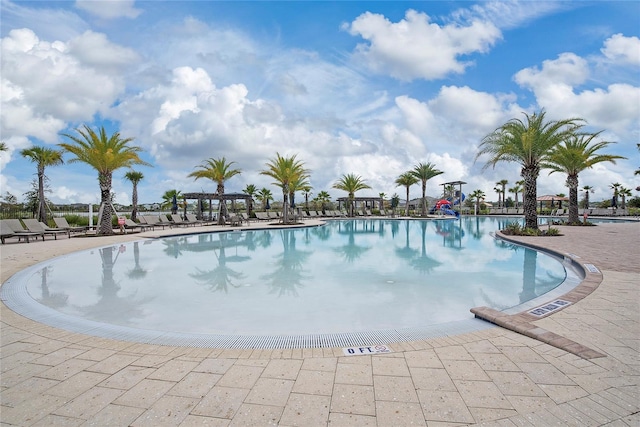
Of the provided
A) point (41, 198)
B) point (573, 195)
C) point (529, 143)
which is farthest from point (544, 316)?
point (41, 198)

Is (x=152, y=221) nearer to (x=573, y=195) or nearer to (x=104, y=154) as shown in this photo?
(x=104, y=154)

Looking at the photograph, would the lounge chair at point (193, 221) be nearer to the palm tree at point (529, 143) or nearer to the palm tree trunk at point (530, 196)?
the palm tree at point (529, 143)

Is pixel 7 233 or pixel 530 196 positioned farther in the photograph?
pixel 530 196

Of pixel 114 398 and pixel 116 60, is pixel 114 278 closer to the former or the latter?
pixel 114 398

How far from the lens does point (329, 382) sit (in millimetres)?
Result: 2475

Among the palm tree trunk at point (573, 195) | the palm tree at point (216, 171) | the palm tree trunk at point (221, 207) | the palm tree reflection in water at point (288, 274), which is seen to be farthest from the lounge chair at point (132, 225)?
the palm tree trunk at point (573, 195)

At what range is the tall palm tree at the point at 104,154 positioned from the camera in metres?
14.3

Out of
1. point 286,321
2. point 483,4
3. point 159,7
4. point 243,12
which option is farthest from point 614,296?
point 159,7

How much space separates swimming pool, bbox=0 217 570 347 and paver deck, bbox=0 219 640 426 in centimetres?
51

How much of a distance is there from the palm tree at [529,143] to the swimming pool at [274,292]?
664 centimetres

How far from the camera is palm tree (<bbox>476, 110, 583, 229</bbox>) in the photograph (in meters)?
14.6

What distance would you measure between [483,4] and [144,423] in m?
14.1

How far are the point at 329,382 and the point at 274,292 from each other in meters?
3.81

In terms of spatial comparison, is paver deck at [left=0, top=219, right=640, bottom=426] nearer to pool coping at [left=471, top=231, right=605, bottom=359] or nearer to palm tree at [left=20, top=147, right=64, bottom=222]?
pool coping at [left=471, top=231, right=605, bottom=359]
